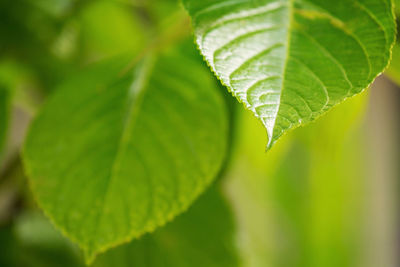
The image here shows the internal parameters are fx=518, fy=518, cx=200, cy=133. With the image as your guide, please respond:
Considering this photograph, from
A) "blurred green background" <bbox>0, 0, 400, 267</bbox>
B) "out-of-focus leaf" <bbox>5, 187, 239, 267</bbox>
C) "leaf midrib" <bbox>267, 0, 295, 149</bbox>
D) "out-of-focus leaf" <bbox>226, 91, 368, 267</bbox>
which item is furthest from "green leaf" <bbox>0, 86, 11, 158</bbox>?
"out-of-focus leaf" <bbox>226, 91, 368, 267</bbox>

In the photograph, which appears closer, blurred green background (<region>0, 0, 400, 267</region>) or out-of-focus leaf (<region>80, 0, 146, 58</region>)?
blurred green background (<region>0, 0, 400, 267</region>)

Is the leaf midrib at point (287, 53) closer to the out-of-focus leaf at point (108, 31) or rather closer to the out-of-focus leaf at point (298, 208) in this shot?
the out-of-focus leaf at point (108, 31)

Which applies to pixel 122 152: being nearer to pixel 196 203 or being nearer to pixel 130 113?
pixel 130 113

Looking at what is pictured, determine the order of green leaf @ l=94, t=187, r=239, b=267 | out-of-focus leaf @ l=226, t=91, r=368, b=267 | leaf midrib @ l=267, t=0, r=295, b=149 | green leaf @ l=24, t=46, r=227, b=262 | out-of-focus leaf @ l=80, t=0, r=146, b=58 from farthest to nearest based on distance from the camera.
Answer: out-of-focus leaf @ l=226, t=91, r=368, b=267
out-of-focus leaf @ l=80, t=0, r=146, b=58
green leaf @ l=94, t=187, r=239, b=267
green leaf @ l=24, t=46, r=227, b=262
leaf midrib @ l=267, t=0, r=295, b=149

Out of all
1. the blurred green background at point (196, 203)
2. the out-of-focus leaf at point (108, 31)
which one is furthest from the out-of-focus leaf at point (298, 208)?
the out-of-focus leaf at point (108, 31)

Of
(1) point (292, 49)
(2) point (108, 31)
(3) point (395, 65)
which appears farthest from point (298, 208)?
(1) point (292, 49)

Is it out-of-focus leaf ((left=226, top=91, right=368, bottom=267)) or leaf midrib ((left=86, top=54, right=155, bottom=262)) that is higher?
leaf midrib ((left=86, top=54, right=155, bottom=262))

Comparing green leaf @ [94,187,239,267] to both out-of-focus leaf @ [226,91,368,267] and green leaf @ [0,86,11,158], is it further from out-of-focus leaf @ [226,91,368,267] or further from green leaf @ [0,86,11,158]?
out-of-focus leaf @ [226,91,368,267]
